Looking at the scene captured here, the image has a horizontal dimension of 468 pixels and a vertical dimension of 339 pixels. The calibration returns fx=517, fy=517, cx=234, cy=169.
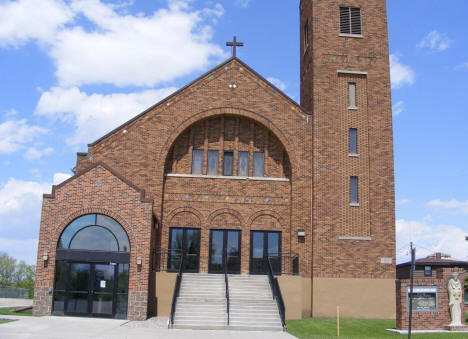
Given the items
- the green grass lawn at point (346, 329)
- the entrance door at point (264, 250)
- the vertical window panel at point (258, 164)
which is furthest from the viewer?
the vertical window panel at point (258, 164)

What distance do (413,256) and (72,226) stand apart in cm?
1399

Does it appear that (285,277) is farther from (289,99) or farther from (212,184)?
(289,99)

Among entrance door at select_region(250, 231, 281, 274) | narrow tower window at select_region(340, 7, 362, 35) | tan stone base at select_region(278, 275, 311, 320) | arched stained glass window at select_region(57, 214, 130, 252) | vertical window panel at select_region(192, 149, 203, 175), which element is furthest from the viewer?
narrow tower window at select_region(340, 7, 362, 35)

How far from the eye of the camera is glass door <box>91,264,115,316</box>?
68.9ft

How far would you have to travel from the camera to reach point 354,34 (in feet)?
88.5

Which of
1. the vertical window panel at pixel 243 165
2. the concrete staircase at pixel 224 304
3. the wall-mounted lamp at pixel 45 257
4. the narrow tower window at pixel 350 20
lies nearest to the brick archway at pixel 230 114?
the vertical window panel at pixel 243 165

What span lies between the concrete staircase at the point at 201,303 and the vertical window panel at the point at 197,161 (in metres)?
5.26

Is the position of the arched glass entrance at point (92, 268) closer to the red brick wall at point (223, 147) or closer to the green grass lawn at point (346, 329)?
the red brick wall at point (223, 147)

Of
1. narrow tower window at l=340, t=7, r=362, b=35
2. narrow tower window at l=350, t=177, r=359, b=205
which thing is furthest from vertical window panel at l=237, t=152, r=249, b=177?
narrow tower window at l=340, t=7, r=362, b=35

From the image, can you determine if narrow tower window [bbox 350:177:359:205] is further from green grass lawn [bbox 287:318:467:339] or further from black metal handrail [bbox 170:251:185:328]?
black metal handrail [bbox 170:251:185:328]

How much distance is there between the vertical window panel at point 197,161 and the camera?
1025 inches

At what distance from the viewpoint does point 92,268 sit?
21297mm

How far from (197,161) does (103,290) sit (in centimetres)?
812

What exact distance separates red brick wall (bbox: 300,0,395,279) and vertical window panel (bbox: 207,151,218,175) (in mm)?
4908
